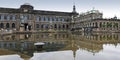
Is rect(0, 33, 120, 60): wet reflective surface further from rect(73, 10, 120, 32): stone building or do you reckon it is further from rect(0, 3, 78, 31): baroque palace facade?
rect(73, 10, 120, 32): stone building

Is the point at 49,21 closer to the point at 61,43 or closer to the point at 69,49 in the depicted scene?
the point at 61,43

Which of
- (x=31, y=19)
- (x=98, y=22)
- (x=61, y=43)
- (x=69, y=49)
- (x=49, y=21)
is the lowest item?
(x=98, y=22)

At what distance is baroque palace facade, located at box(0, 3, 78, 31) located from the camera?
186 feet

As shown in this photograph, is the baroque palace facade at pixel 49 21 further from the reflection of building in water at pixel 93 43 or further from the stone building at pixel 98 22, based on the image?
the reflection of building in water at pixel 93 43

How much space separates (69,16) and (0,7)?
87.7 feet

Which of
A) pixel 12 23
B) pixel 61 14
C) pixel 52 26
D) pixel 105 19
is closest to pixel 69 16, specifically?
Result: pixel 61 14

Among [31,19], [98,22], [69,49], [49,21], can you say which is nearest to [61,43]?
[69,49]

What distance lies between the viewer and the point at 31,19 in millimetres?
59844

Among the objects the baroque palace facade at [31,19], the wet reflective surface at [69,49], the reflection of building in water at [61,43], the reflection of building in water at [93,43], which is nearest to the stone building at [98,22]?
the baroque palace facade at [31,19]

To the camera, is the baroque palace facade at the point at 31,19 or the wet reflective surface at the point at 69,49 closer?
the wet reflective surface at the point at 69,49

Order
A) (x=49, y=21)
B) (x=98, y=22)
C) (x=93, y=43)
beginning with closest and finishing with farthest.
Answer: (x=93, y=43) < (x=98, y=22) < (x=49, y=21)

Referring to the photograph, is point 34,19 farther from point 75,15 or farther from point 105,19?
point 105,19

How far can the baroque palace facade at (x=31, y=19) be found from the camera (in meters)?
56.7

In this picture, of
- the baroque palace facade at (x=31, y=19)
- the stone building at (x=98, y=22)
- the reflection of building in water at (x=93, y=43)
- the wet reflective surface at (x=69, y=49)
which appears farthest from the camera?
the stone building at (x=98, y=22)
